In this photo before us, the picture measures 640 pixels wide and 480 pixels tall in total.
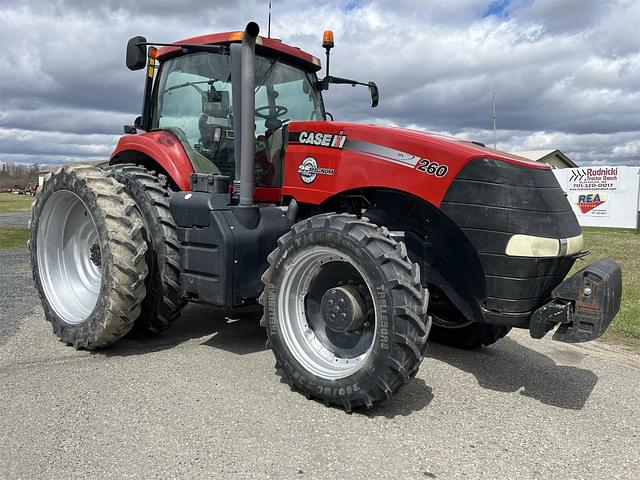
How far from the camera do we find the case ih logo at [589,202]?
64.9 feet

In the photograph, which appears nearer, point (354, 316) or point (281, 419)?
point (281, 419)

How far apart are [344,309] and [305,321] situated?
42 centimetres

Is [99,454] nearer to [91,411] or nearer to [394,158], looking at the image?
[91,411]

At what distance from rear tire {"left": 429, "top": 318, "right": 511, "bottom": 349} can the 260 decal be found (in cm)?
175

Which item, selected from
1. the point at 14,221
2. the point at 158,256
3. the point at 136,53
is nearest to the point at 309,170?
the point at 158,256

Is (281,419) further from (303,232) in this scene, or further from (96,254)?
(96,254)

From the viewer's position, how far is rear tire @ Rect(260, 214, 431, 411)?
321 cm

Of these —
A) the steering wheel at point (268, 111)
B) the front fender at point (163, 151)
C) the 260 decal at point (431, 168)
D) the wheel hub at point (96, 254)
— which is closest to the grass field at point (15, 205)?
the front fender at point (163, 151)

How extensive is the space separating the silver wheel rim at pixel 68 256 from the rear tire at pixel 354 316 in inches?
84.9

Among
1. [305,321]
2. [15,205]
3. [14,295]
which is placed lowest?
[15,205]

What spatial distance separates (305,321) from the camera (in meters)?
3.86

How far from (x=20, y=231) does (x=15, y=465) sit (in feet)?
51.8

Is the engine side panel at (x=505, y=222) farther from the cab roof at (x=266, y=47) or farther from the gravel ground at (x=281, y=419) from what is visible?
the cab roof at (x=266, y=47)

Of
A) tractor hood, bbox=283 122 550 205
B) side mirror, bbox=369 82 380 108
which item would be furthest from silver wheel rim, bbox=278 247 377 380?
side mirror, bbox=369 82 380 108
